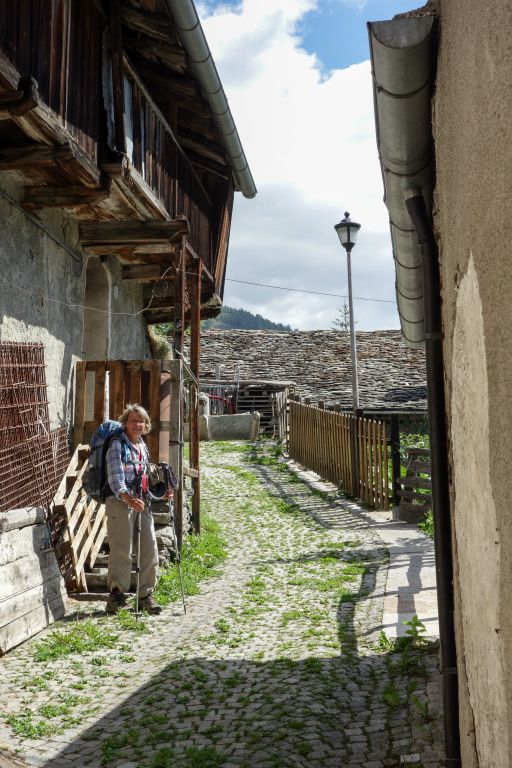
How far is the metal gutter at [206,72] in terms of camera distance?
26.3 ft

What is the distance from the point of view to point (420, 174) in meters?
3.69

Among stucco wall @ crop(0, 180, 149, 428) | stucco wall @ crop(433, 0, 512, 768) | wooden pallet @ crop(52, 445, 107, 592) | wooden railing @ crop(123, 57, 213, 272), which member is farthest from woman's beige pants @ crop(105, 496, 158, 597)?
wooden railing @ crop(123, 57, 213, 272)

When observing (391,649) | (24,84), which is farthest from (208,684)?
(24,84)

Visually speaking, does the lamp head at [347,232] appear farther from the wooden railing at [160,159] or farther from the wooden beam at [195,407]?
the wooden beam at [195,407]

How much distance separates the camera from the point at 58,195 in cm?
750

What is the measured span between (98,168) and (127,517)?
135 inches

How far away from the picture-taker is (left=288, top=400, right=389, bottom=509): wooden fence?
1162 cm

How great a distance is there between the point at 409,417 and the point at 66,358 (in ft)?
54.4

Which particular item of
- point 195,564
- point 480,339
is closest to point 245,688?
point 480,339

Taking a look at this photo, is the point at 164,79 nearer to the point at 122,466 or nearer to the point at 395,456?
the point at 122,466

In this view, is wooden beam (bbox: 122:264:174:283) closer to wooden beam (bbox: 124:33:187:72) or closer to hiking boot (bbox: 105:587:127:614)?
wooden beam (bbox: 124:33:187:72)

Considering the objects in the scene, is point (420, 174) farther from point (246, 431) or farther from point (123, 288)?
point (246, 431)

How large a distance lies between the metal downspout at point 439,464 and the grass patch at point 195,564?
12.0 feet

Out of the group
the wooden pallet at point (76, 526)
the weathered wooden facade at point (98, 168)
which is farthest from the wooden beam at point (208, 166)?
the wooden pallet at point (76, 526)
